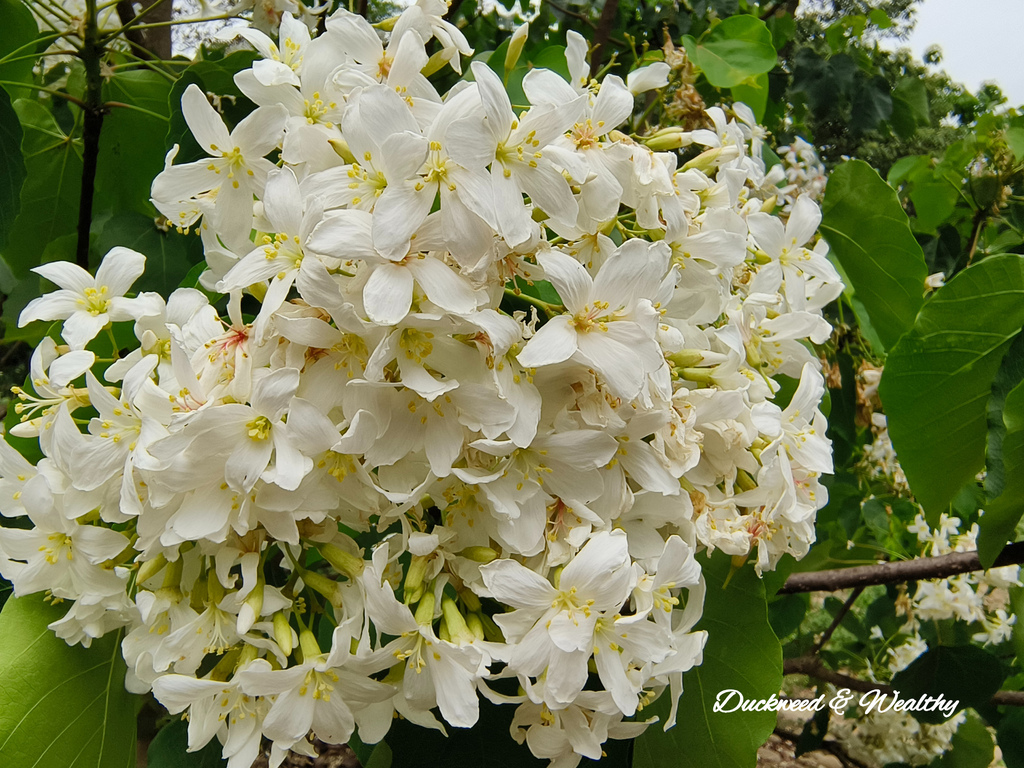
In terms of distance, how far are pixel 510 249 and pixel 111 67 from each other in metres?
1.02

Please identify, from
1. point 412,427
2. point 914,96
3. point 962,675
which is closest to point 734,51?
point 412,427

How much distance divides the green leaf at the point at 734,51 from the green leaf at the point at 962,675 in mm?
1212

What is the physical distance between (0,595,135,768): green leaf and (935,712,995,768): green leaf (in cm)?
194

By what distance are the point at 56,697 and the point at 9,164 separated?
679 mm

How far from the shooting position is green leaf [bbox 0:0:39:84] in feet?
3.85

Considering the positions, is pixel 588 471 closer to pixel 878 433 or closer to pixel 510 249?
pixel 510 249

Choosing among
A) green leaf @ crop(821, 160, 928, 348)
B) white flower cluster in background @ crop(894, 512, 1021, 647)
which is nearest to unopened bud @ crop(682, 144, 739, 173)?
green leaf @ crop(821, 160, 928, 348)

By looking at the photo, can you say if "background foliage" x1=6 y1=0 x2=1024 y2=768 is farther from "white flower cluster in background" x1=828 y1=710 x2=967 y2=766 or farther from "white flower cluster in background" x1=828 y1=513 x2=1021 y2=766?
"white flower cluster in background" x1=828 y1=710 x2=967 y2=766

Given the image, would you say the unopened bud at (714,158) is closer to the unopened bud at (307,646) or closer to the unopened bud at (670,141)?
the unopened bud at (670,141)

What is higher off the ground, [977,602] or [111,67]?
[111,67]

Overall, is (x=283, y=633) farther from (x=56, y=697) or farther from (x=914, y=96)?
(x=914, y=96)

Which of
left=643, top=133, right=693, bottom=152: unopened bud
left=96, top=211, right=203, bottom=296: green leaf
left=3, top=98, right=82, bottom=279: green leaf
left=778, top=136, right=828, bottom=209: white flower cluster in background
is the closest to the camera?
left=643, top=133, right=693, bottom=152: unopened bud

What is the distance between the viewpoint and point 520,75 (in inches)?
42.7

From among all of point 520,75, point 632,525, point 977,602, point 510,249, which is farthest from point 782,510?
point 977,602
